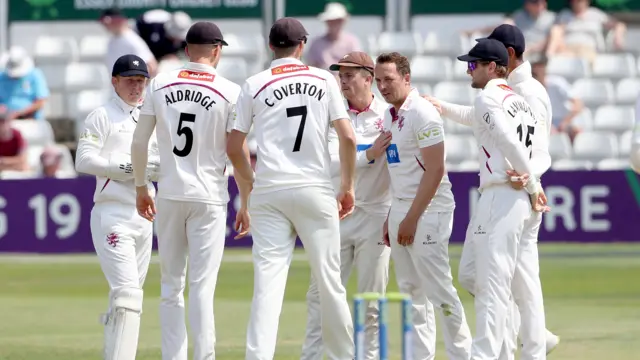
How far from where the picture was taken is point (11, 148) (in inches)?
690

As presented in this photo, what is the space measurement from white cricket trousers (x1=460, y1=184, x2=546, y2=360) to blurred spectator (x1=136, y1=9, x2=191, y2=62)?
38.2ft

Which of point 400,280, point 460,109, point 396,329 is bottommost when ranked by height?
point 396,329

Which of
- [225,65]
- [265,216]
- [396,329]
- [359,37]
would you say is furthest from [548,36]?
[265,216]

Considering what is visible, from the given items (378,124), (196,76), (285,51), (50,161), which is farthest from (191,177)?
(50,161)

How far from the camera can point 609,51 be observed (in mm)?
20469

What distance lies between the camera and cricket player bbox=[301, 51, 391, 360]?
845 centimetres

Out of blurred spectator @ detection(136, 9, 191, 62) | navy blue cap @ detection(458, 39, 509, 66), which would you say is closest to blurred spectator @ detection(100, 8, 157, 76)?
blurred spectator @ detection(136, 9, 191, 62)

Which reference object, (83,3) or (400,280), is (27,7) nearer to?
(83,3)

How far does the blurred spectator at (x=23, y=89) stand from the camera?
1852cm

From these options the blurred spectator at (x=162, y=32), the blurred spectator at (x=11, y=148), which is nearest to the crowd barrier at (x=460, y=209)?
the blurred spectator at (x=11, y=148)

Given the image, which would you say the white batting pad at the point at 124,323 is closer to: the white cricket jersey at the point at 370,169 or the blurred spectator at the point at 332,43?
the white cricket jersey at the point at 370,169

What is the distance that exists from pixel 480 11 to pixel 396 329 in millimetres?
10951

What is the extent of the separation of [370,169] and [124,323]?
6.14 ft

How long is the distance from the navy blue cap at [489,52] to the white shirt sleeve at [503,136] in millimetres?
271
